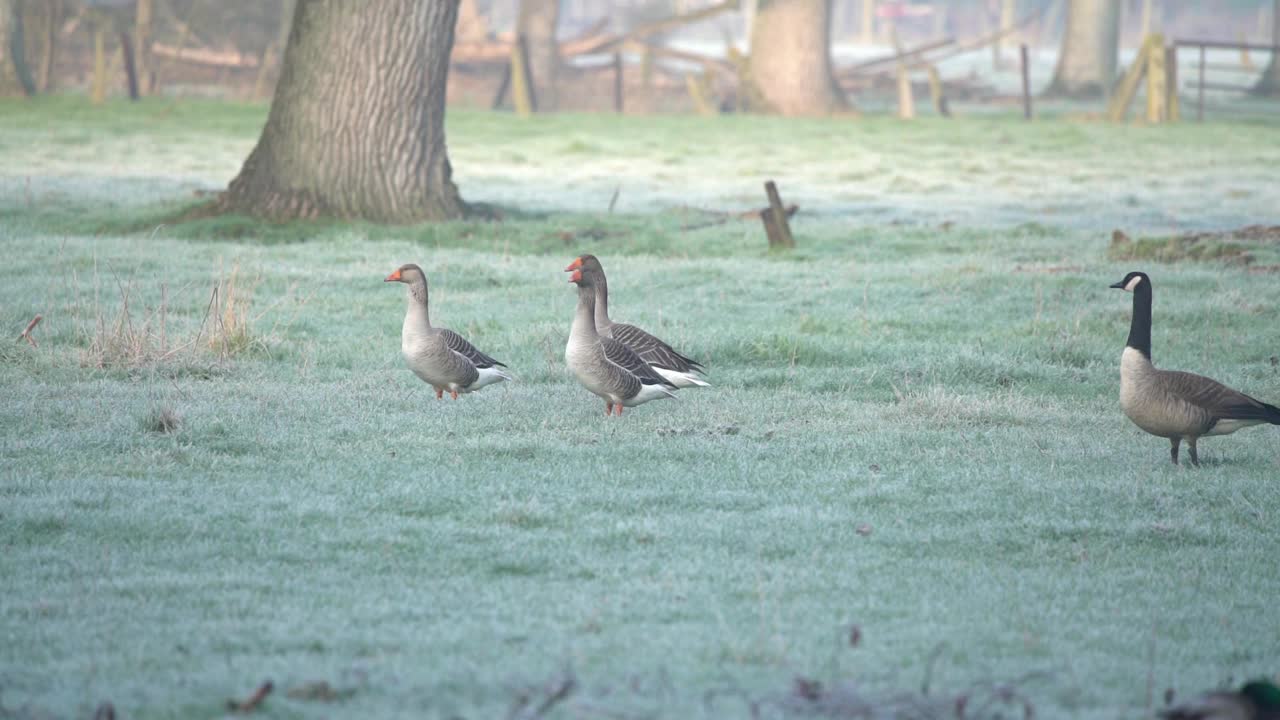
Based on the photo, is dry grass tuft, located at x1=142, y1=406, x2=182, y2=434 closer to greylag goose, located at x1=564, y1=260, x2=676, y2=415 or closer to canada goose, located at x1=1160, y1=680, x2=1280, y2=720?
greylag goose, located at x1=564, y1=260, x2=676, y2=415

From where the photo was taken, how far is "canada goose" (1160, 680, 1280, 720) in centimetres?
418

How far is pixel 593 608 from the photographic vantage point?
18.7 feet

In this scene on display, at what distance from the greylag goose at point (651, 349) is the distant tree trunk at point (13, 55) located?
27.6 meters

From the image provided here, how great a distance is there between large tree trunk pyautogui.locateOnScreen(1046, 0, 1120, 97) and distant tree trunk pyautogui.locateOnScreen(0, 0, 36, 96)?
30.7 metres

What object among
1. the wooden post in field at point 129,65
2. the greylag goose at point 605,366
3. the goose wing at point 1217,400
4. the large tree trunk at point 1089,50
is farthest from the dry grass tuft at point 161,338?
the large tree trunk at point 1089,50

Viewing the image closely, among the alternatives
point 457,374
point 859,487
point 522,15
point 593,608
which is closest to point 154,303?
point 457,374

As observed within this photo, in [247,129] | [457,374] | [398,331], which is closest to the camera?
[457,374]

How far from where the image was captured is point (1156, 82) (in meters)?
35.1

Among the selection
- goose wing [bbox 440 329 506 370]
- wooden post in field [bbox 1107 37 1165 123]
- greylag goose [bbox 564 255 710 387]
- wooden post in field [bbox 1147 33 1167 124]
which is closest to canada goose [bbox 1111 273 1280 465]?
greylag goose [bbox 564 255 710 387]

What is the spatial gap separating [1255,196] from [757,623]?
19.1m

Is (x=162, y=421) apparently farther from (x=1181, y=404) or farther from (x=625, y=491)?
(x=1181, y=404)

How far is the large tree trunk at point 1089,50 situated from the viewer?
4766cm

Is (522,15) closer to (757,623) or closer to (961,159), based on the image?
(961,159)

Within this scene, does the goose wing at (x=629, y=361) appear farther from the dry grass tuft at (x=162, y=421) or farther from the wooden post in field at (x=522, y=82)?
the wooden post in field at (x=522, y=82)
